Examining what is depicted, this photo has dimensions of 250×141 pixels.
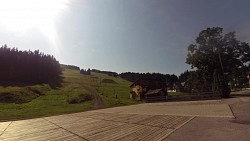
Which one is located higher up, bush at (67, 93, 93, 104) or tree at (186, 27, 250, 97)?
tree at (186, 27, 250, 97)

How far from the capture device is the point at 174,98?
43469 millimetres

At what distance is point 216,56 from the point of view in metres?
51.3

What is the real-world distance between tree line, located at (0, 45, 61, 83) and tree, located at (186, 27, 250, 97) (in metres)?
76.6

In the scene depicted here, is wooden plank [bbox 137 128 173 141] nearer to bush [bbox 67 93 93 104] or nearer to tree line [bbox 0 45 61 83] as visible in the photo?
bush [bbox 67 93 93 104]

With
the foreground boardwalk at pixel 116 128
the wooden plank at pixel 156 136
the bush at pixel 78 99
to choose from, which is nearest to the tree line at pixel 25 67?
the bush at pixel 78 99

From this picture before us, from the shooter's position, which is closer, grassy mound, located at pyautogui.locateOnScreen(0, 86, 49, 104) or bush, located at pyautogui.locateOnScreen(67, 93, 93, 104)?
grassy mound, located at pyautogui.locateOnScreen(0, 86, 49, 104)

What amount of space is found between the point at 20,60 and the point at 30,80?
44.3 ft

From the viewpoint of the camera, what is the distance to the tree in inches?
1983

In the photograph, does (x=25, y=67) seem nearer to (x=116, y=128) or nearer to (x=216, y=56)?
(x=216, y=56)

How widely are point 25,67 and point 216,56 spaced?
88355 mm

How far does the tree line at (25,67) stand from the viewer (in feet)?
336

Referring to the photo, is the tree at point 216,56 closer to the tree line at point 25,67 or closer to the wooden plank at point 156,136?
the wooden plank at point 156,136

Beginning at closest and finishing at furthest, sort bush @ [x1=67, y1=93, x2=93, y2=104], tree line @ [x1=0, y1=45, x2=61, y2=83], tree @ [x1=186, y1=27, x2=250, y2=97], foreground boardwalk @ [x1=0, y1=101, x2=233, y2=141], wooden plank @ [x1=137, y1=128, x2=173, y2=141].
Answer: wooden plank @ [x1=137, y1=128, x2=173, y2=141] → foreground boardwalk @ [x1=0, y1=101, x2=233, y2=141] → tree @ [x1=186, y1=27, x2=250, y2=97] → bush @ [x1=67, y1=93, x2=93, y2=104] → tree line @ [x1=0, y1=45, x2=61, y2=83]

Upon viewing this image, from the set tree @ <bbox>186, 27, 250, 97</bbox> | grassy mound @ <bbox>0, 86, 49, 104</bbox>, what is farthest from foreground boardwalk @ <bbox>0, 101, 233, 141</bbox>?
grassy mound @ <bbox>0, 86, 49, 104</bbox>
